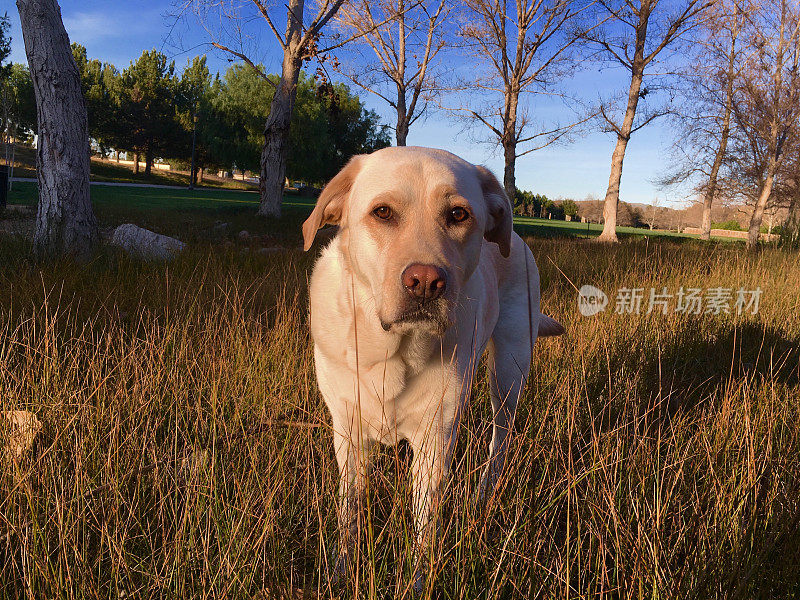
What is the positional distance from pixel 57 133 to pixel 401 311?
5.59 metres

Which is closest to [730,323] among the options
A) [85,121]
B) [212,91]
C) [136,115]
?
[85,121]

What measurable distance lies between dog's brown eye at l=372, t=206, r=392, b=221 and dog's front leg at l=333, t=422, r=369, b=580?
76 centimetres

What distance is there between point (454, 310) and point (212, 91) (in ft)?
186

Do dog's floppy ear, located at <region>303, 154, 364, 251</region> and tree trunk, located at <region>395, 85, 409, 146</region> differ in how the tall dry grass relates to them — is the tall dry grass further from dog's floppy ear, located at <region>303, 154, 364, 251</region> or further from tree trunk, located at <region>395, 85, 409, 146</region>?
tree trunk, located at <region>395, 85, 409, 146</region>

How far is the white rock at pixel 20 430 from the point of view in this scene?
1967 mm

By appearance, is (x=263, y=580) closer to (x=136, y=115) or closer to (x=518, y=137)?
(x=518, y=137)

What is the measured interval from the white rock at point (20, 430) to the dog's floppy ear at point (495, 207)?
201 cm

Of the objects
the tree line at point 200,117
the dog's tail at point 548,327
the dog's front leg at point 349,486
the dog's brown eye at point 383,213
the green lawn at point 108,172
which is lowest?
the dog's front leg at point 349,486

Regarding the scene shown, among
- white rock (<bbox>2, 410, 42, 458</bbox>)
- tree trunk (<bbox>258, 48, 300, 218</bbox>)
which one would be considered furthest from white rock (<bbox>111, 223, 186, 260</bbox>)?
tree trunk (<bbox>258, 48, 300, 218</bbox>)

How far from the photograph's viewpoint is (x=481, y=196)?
2.09 meters

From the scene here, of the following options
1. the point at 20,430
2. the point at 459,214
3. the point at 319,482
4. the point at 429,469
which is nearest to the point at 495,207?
the point at 459,214

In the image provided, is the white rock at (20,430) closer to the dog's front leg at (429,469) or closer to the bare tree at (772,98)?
the dog's front leg at (429,469)

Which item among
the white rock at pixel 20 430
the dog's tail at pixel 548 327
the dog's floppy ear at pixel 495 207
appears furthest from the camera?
the dog's tail at pixel 548 327

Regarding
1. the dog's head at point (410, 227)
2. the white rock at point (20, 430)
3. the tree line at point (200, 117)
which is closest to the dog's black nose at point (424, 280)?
the dog's head at point (410, 227)
